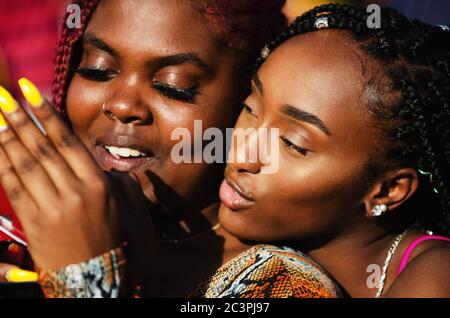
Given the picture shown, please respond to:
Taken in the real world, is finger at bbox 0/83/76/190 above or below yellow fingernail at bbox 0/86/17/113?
below

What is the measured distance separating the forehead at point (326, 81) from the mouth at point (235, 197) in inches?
13.0

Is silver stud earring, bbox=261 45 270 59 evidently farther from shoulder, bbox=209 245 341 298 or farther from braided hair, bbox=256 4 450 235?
shoulder, bbox=209 245 341 298

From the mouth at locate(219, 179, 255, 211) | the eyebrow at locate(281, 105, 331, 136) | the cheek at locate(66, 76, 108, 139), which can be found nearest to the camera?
the eyebrow at locate(281, 105, 331, 136)

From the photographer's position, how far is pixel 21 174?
1680 millimetres

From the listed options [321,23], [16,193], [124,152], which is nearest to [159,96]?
[124,152]

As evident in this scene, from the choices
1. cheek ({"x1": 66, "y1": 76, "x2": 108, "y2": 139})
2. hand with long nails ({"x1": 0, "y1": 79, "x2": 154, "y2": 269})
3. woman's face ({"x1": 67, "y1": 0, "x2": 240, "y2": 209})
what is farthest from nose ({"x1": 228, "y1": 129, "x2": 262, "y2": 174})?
hand with long nails ({"x1": 0, "y1": 79, "x2": 154, "y2": 269})

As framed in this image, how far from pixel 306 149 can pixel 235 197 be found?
0.30 m

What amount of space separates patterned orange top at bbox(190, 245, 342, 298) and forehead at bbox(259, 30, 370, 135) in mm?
447

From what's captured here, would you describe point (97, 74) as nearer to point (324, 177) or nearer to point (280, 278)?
point (324, 177)

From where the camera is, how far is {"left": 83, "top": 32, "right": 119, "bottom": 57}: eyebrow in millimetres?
2266

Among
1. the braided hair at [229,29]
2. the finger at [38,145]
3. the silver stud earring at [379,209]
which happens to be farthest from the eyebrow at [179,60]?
the silver stud earring at [379,209]
